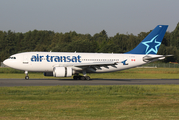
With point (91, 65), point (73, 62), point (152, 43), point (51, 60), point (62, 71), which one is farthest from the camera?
point (152, 43)

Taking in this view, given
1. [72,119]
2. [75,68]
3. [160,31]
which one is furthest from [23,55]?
[72,119]

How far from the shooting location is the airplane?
110 feet

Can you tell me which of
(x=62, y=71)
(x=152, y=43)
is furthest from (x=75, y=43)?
(x=62, y=71)

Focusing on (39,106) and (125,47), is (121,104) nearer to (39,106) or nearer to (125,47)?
(39,106)

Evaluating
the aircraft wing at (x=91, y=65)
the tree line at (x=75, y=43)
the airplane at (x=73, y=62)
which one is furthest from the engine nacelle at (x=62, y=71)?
the tree line at (x=75, y=43)

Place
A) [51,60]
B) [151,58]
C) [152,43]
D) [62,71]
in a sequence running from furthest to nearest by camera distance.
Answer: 1. [152,43]
2. [151,58]
3. [51,60]
4. [62,71]

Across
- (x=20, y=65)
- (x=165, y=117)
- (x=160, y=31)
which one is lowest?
(x=165, y=117)

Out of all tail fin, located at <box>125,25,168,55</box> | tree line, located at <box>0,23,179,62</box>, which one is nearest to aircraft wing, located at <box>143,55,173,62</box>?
tail fin, located at <box>125,25,168,55</box>

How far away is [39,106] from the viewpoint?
13141 mm

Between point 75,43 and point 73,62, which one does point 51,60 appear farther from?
point 75,43

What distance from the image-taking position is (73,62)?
3494cm

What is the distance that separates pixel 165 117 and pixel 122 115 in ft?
5.90

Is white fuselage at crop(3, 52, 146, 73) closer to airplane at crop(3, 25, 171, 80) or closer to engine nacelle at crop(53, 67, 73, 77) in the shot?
airplane at crop(3, 25, 171, 80)

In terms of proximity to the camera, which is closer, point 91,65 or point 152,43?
point 91,65
